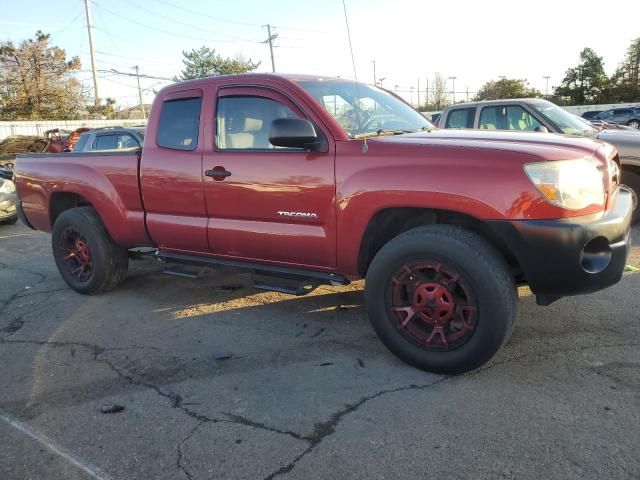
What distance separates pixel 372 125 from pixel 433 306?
148 centimetres

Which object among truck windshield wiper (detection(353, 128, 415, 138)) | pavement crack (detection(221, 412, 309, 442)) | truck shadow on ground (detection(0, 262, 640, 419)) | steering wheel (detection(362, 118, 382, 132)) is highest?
steering wheel (detection(362, 118, 382, 132))

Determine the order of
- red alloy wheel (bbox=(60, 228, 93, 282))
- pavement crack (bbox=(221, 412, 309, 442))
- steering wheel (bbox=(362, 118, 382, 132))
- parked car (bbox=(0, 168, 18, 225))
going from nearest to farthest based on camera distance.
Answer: pavement crack (bbox=(221, 412, 309, 442))
steering wheel (bbox=(362, 118, 382, 132))
red alloy wheel (bbox=(60, 228, 93, 282))
parked car (bbox=(0, 168, 18, 225))

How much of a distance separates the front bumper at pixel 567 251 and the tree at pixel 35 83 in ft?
148

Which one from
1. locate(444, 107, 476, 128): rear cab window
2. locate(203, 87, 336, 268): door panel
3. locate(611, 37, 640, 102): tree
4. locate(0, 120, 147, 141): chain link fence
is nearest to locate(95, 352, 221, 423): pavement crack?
locate(203, 87, 336, 268): door panel

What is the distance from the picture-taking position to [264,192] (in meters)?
3.85

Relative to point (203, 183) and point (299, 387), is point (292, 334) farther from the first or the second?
point (203, 183)

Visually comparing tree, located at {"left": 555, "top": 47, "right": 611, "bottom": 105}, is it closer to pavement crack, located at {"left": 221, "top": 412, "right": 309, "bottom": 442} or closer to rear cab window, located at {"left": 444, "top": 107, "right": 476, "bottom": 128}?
rear cab window, located at {"left": 444, "top": 107, "right": 476, "bottom": 128}

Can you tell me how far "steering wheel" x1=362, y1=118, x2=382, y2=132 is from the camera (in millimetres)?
3909

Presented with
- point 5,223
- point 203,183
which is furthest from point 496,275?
point 5,223

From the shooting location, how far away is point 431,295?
325 cm

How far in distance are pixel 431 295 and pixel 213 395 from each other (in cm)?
144

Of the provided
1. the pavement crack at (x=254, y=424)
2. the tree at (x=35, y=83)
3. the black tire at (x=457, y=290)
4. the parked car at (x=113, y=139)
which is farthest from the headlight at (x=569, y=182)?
the tree at (x=35, y=83)

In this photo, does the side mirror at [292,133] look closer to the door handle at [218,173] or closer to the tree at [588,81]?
the door handle at [218,173]

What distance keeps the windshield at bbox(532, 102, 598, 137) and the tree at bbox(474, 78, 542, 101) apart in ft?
143
